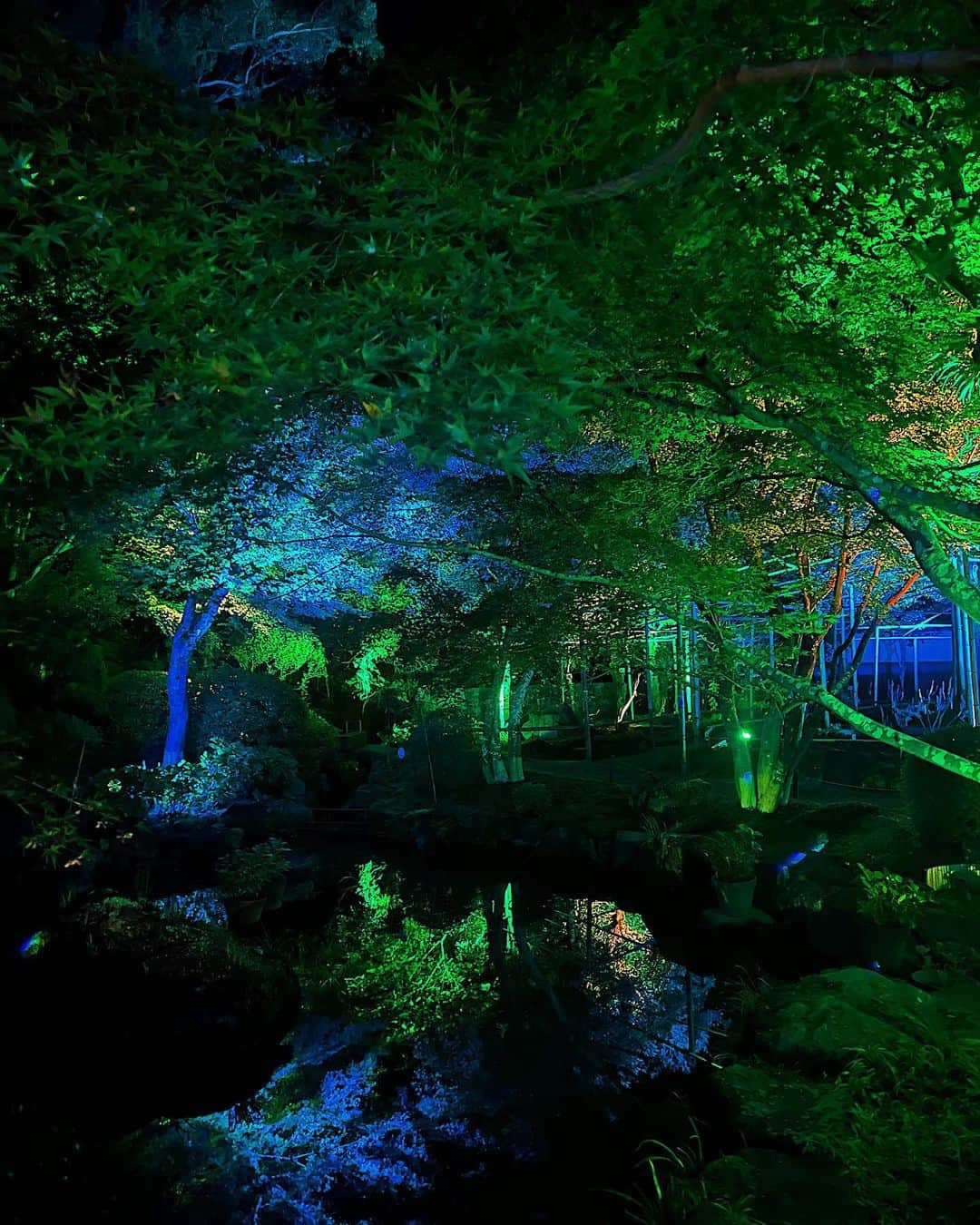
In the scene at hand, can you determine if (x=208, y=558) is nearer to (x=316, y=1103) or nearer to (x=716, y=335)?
(x=316, y=1103)

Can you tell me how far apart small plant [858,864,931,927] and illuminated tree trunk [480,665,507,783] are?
873 cm

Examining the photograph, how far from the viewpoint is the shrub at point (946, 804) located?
8000 millimetres

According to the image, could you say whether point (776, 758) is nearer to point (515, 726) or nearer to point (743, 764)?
point (743, 764)

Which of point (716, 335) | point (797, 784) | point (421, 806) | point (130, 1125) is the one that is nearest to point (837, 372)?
point (716, 335)

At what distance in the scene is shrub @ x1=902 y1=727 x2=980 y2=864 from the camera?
26.2ft

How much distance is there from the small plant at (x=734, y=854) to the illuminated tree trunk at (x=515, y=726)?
22.2ft

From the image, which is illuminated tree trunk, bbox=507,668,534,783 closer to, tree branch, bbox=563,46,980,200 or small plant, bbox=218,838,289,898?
small plant, bbox=218,838,289,898

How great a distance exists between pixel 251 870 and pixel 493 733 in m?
5.96

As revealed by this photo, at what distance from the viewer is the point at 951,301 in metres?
6.24

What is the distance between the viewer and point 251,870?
11664 mm

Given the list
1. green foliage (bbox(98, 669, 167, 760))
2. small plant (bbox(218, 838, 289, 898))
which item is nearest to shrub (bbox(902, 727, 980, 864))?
small plant (bbox(218, 838, 289, 898))

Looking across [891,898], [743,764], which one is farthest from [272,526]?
[891,898]

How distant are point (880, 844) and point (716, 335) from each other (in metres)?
6.59

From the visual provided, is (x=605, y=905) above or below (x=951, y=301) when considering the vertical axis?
below
